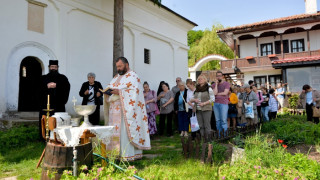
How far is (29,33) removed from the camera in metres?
8.24

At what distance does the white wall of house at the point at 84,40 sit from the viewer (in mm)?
7829

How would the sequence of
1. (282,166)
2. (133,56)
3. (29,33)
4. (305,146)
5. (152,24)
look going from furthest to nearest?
1. (152,24)
2. (133,56)
3. (29,33)
4. (305,146)
5. (282,166)

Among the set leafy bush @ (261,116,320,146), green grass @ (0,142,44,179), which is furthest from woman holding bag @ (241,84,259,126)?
green grass @ (0,142,44,179)

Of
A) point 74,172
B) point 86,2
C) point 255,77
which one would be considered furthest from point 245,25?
point 74,172

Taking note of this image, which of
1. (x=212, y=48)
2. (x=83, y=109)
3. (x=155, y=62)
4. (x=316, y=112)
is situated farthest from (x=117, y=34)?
(x=212, y=48)

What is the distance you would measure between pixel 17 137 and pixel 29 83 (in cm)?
276

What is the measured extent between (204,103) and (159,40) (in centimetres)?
872

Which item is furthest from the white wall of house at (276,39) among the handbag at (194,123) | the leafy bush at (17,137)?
the leafy bush at (17,137)

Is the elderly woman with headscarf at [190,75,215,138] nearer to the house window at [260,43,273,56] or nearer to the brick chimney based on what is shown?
the house window at [260,43,273,56]

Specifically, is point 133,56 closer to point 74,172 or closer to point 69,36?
point 69,36

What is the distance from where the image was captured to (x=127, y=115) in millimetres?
4965

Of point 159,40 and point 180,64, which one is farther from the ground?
point 159,40

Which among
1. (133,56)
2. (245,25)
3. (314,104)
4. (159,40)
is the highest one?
(245,25)

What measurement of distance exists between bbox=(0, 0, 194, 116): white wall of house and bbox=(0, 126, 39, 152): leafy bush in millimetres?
1499
